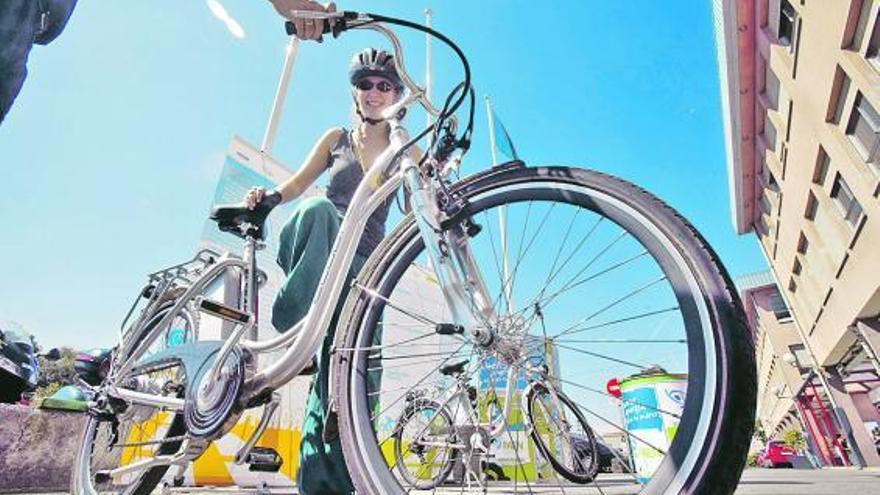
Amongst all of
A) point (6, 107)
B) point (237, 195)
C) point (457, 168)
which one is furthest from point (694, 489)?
point (237, 195)

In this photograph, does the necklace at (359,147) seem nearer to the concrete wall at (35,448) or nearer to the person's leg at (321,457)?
the person's leg at (321,457)

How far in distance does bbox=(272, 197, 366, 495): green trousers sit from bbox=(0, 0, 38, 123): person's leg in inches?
37.0

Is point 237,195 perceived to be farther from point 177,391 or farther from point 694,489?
point 694,489

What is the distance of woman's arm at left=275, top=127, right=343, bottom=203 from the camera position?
1995 millimetres

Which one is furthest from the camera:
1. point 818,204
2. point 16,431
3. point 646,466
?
point 818,204

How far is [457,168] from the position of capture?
1.46m

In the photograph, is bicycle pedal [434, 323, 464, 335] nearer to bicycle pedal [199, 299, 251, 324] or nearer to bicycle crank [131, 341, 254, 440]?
bicycle crank [131, 341, 254, 440]

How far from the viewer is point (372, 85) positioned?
1942mm

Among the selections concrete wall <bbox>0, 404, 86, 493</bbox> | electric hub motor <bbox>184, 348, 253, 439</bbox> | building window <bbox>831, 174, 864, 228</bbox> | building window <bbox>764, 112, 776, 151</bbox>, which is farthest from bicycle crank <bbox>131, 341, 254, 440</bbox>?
building window <bbox>764, 112, 776, 151</bbox>

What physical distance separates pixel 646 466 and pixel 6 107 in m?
2.23

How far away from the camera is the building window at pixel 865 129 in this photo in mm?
8789

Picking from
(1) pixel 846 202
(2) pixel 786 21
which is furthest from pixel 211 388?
(2) pixel 786 21

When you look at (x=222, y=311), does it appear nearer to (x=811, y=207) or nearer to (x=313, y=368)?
(x=313, y=368)

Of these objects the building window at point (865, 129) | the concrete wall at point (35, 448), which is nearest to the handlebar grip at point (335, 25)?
the concrete wall at point (35, 448)
